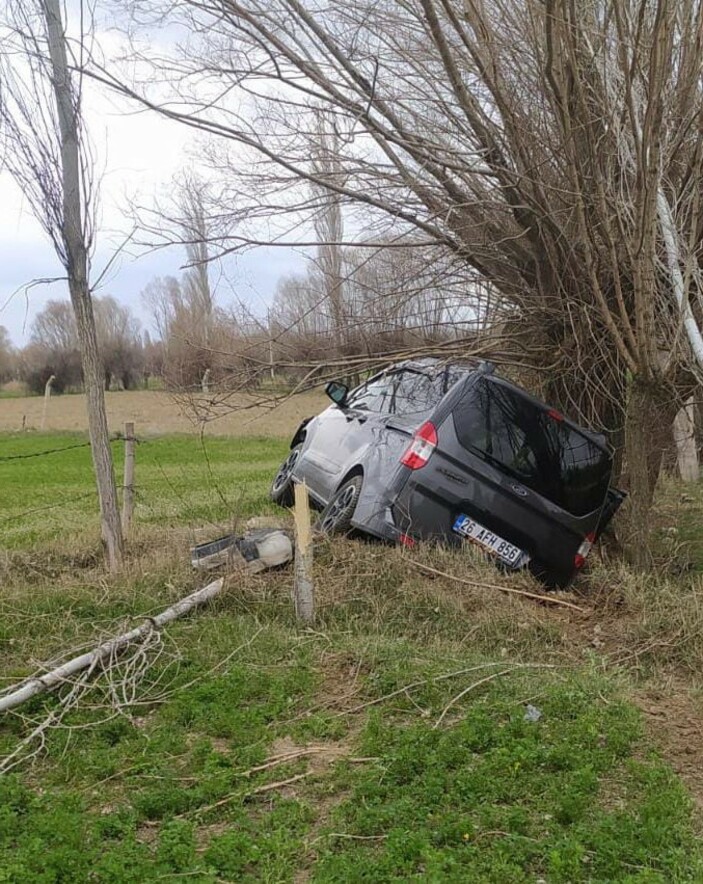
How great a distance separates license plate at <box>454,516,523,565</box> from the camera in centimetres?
661

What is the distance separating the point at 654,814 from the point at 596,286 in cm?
486

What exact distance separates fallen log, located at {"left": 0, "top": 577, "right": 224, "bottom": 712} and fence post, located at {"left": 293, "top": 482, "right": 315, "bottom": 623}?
65 centimetres

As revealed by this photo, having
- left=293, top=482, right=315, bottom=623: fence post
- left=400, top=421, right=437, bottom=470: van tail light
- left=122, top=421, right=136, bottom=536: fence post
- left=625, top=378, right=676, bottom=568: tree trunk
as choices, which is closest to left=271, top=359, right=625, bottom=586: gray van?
left=400, top=421, right=437, bottom=470: van tail light

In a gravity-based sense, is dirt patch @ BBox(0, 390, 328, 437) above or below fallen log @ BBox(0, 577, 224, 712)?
above

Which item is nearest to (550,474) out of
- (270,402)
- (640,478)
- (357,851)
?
(640,478)

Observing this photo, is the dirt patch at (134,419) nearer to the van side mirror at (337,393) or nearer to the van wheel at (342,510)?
the van side mirror at (337,393)

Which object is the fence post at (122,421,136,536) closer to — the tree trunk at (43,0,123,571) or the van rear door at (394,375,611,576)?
the tree trunk at (43,0,123,571)

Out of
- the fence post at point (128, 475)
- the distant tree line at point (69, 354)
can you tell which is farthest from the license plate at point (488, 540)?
the distant tree line at point (69, 354)

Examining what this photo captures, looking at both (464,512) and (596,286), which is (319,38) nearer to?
(596,286)

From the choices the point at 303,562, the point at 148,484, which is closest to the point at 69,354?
the point at 148,484

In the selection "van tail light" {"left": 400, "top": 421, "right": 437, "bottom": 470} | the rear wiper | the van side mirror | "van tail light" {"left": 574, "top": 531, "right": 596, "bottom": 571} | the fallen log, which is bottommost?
"van tail light" {"left": 574, "top": 531, "right": 596, "bottom": 571}

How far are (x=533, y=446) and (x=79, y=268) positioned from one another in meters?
3.85

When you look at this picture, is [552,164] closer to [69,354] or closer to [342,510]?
[342,510]

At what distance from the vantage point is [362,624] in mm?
5848
